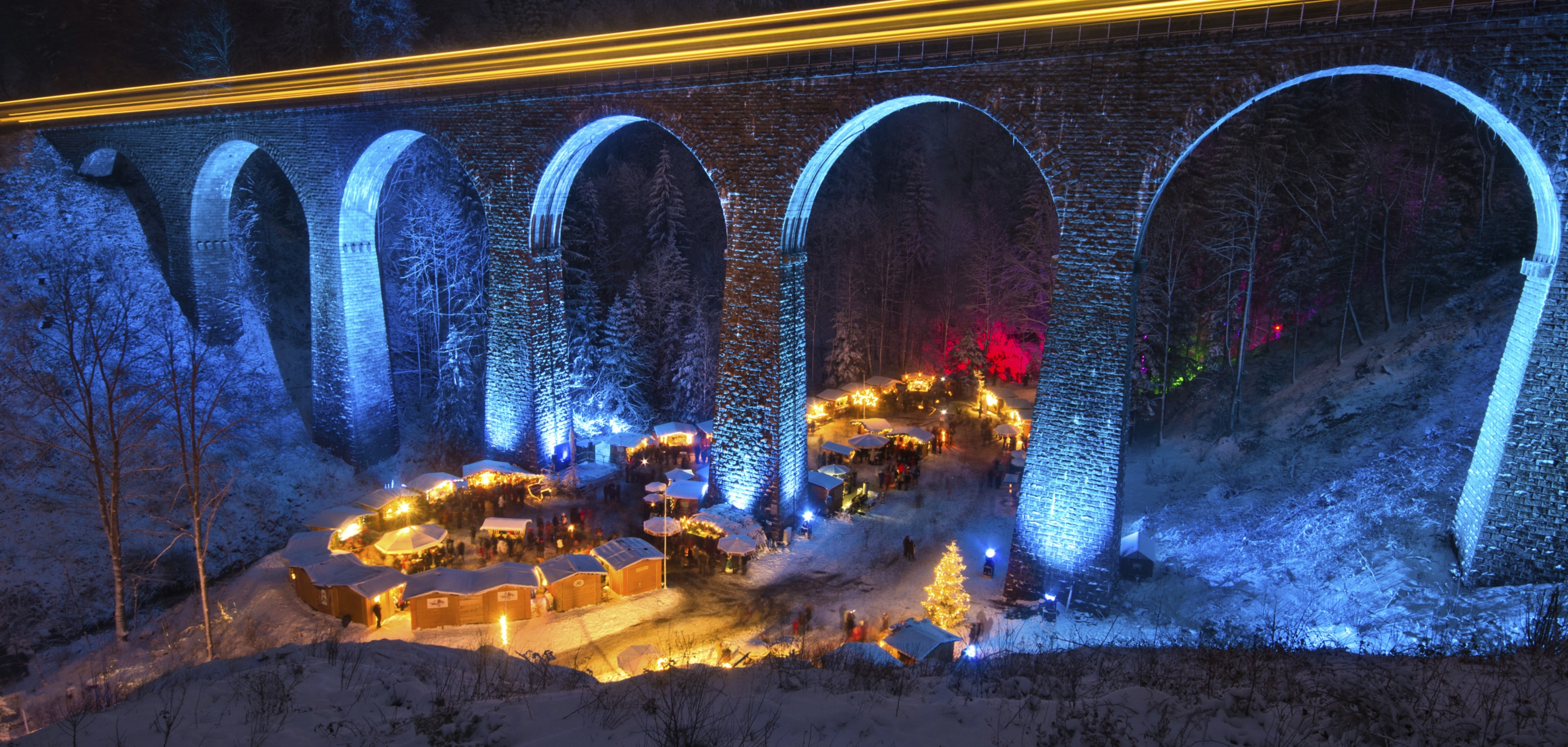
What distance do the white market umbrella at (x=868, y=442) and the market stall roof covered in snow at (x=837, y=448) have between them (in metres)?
0.45

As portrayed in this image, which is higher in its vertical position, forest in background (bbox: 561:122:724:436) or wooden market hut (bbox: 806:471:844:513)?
forest in background (bbox: 561:122:724:436)

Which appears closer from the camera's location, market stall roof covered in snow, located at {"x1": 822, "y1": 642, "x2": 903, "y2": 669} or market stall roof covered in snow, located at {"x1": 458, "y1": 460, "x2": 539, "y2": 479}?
market stall roof covered in snow, located at {"x1": 822, "y1": 642, "x2": 903, "y2": 669}

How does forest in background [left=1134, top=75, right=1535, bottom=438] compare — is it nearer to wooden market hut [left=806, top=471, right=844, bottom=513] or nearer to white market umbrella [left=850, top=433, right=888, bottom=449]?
white market umbrella [left=850, top=433, right=888, bottom=449]

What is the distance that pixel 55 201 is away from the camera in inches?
1030

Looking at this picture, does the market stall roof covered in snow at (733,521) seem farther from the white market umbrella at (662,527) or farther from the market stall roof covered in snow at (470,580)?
the market stall roof covered in snow at (470,580)

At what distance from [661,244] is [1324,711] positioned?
2609 cm

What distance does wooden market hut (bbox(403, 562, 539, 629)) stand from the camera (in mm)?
13969

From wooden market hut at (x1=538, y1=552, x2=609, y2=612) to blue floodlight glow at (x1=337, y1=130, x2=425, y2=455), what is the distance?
37.2 feet

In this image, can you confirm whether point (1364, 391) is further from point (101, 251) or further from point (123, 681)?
point (101, 251)

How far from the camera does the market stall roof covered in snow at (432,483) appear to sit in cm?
1923

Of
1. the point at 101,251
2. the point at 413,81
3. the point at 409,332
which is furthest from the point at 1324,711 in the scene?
the point at 101,251

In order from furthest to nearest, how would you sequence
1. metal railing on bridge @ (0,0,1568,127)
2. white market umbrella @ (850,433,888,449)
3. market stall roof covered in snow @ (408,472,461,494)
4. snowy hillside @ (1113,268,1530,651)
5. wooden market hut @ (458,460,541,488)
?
white market umbrella @ (850,433,888,449) < wooden market hut @ (458,460,541,488) < market stall roof covered in snow @ (408,472,461,494) < snowy hillside @ (1113,268,1530,651) < metal railing on bridge @ (0,0,1568,127)

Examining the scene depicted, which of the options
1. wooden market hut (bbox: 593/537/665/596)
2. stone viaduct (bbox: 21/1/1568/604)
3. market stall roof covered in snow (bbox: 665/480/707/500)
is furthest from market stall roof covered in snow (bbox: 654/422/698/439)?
wooden market hut (bbox: 593/537/665/596)

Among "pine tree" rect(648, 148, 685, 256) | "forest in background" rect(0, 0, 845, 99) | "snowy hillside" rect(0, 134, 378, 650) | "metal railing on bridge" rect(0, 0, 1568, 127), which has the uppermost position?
"forest in background" rect(0, 0, 845, 99)
